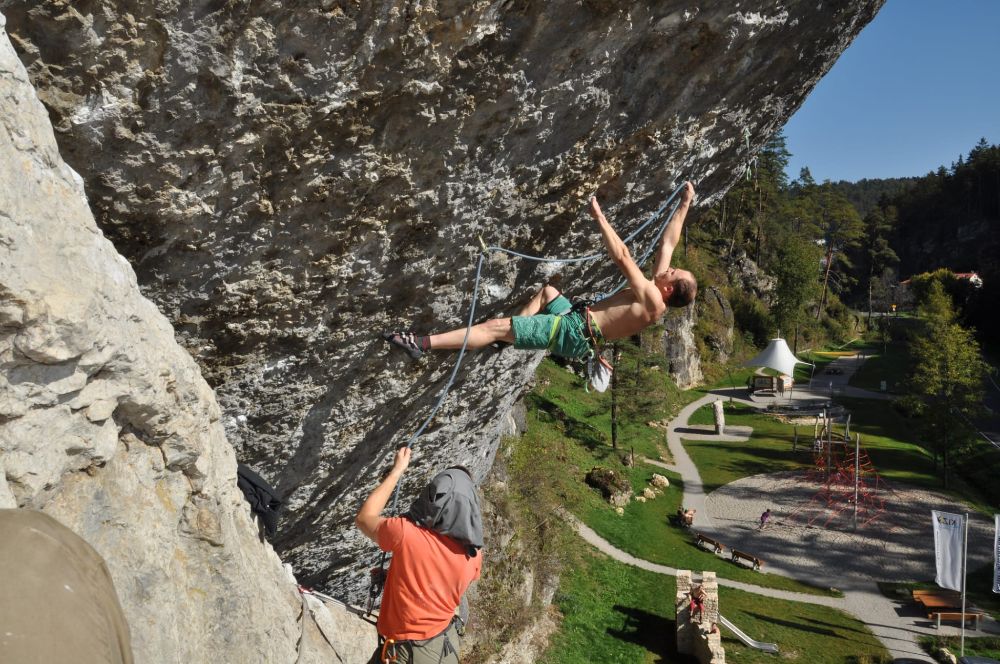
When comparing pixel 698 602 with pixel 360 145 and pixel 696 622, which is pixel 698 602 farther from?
pixel 360 145

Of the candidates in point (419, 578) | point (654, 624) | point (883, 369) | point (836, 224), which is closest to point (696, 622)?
point (654, 624)

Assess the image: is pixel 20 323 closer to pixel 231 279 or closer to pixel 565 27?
pixel 231 279

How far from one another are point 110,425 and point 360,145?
1937 millimetres

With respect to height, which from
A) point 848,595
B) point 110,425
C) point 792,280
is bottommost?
point 848,595

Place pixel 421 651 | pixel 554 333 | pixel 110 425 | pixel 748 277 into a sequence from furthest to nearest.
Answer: pixel 748 277, pixel 554 333, pixel 421 651, pixel 110 425

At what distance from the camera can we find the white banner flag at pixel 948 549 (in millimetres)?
12625

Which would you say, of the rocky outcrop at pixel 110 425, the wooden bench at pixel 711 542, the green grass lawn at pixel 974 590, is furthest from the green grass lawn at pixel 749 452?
the rocky outcrop at pixel 110 425

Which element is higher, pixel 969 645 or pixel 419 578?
pixel 419 578

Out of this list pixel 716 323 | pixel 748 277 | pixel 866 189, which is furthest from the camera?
pixel 866 189

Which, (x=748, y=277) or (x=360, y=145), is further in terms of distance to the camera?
(x=748, y=277)

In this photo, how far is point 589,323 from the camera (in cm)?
481

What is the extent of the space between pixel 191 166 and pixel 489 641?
1052 cm

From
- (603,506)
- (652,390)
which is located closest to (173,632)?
(603,506)

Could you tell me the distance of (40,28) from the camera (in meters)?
2.68
